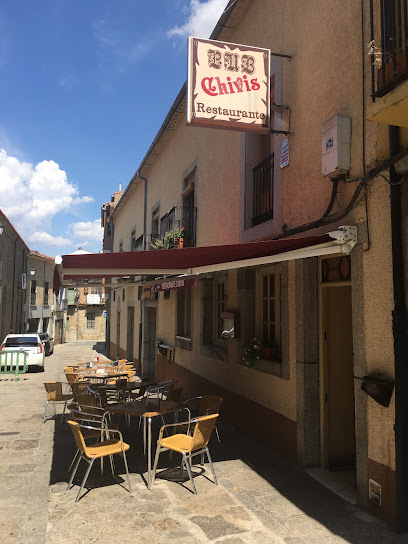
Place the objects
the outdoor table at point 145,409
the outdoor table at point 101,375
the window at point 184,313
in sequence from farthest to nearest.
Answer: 1. the window at point 184,313
2. the outdoor table at point 101,375
3. the outdoor table at point 145,409

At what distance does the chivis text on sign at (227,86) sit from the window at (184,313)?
6148 millimetres

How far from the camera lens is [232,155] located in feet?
27.6

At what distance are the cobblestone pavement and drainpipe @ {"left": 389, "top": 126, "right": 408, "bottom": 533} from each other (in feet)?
1.15

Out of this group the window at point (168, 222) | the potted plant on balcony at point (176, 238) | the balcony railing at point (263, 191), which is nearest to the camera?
the balcony railing at point (263, 191)

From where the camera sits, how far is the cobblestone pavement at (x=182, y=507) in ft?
12.8

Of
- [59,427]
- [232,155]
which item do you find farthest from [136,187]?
[59,427]

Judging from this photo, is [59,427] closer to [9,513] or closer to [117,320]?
[9,513]

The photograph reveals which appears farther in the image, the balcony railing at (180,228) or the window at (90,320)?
the window at (90,320)

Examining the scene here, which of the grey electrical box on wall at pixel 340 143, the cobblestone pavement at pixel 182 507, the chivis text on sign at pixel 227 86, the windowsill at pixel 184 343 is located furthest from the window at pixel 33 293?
the grey electrical box on wall at pixel 340 143

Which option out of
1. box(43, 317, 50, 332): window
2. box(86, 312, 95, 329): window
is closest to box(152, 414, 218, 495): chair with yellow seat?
box(43, 317, 50, 332): window

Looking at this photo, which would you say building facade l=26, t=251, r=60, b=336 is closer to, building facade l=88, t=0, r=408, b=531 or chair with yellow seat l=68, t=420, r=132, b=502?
building facade l=88, t=0, r=408, b=531

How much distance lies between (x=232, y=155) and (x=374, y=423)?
5.68 metres

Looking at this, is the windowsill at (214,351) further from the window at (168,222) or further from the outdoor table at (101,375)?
the window at (168,222)

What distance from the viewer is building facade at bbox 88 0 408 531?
4.10 m
